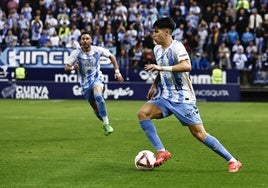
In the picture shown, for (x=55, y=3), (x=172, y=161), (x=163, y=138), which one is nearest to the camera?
(x=172, y=161)

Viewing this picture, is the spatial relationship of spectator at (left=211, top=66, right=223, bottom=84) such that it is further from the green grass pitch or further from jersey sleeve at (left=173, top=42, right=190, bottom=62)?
jersey sleeve at (left=173, top=42, right=190, bottom=62)

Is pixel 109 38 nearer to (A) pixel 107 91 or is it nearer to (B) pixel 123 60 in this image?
(B) pixel 123 60

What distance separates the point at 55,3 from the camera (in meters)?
41.5

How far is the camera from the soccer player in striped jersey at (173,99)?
40.1 feet

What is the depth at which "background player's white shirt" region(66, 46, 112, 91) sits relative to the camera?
61.4 feet

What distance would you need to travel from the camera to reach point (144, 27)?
38844mm

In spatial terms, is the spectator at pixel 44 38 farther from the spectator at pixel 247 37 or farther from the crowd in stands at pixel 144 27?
the spectator at pixel 247 37

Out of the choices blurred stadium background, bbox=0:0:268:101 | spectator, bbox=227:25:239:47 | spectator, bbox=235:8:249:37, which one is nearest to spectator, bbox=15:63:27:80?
blurred stadium background, bbox=0:0:268:101

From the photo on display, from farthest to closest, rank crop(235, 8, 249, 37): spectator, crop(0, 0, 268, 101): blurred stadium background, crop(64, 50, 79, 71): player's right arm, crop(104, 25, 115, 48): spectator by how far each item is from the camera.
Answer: crop(104, 25, 115, 48): spectator < crop(235, 8, 249, 37): spectator < crop(0, 0, 268, 101): blurred stadium background < crop(64, 50, 79, 71): player's right arm

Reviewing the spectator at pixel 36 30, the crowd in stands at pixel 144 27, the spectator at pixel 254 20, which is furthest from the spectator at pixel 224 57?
the spectator at pixel 36 30

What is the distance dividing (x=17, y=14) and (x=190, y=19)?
9.11 metres

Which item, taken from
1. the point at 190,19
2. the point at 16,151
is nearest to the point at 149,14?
the point at 190,19

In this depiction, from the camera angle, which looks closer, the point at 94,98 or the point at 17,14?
the point at 94,98

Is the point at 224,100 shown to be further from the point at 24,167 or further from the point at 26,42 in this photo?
the point at 24,167
